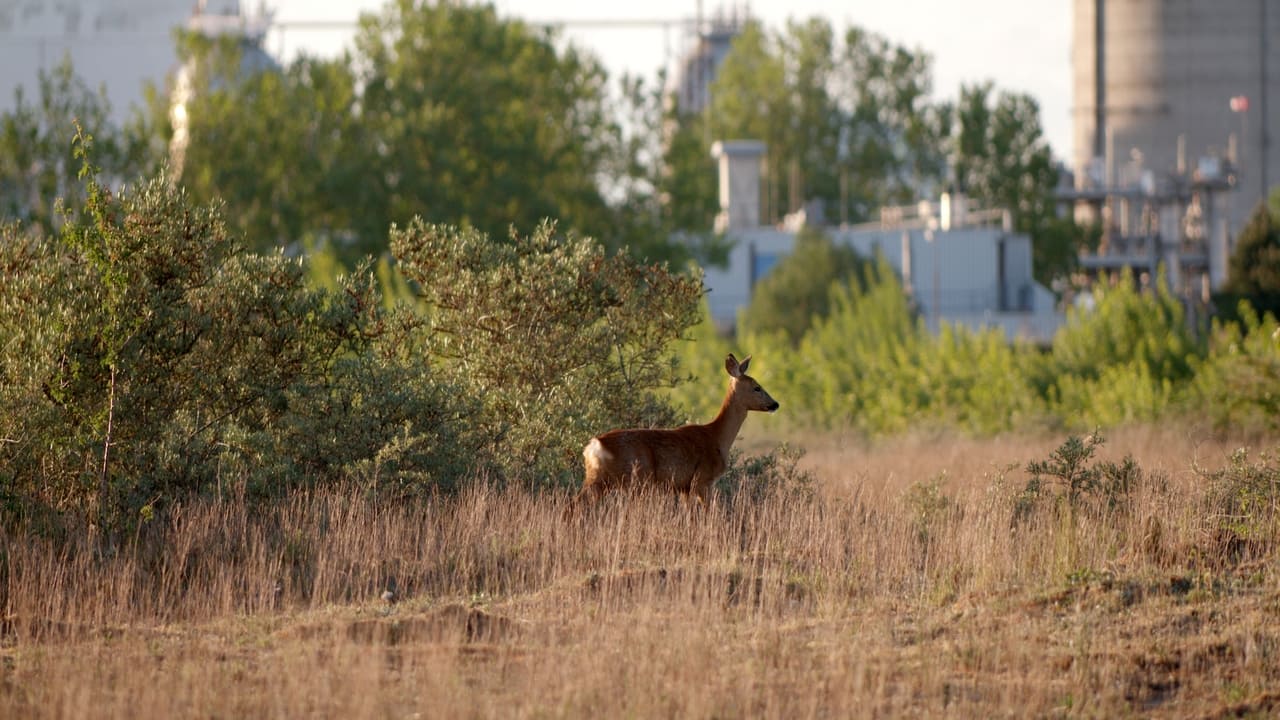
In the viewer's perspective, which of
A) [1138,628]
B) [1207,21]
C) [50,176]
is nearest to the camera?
[1138,628]

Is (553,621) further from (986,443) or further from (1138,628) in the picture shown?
(986,443)

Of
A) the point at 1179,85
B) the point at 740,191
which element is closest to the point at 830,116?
the point at 1179,85

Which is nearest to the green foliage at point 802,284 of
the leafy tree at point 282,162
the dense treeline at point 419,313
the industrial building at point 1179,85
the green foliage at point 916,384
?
the dense treeline at point 419,313

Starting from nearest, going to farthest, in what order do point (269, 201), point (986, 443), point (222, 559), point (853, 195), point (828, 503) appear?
point (222, 559)
point (828, 503)
point (986, 443)
point (269, 201)
point (853, 195)

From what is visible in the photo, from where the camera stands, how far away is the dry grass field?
8.73 meters

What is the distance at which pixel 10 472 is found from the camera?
534 inches

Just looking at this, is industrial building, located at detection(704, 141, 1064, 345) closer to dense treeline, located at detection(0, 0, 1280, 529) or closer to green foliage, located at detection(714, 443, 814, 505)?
dense treeline, located at detection(0, 0, 1280, 529)

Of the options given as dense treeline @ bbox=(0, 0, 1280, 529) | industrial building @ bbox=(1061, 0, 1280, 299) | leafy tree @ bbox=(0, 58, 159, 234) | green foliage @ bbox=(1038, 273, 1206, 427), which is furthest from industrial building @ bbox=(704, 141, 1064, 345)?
green foliage @ bbox=(1038, 273, 1206, 427)

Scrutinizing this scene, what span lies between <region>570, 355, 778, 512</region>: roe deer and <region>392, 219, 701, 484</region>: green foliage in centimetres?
205

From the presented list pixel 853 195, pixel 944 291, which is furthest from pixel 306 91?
pixel 853 195

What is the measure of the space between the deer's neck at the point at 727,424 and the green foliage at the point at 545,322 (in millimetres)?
1932

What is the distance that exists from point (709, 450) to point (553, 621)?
378cm

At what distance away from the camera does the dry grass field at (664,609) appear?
8.73m

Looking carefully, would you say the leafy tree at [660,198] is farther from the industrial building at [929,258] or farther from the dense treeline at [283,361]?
the dense treeline at [283,361]
